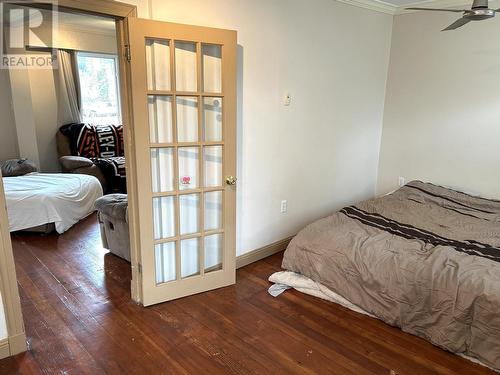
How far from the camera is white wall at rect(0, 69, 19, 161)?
17.6 ft

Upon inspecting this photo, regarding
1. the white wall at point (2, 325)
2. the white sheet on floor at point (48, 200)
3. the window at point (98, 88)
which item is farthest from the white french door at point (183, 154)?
the window at point (98, 88)

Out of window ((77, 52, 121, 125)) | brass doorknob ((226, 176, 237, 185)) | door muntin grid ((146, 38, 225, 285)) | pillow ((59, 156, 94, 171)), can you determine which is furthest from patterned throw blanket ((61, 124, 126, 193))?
brass doorknob ((226, 176, 237, 185))

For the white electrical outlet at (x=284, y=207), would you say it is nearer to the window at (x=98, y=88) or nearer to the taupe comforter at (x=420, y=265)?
the taupe comforter at (x=420, y=265)

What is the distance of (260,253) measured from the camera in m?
3.60

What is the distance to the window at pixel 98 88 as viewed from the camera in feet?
20.7

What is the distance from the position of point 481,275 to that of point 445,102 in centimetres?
246

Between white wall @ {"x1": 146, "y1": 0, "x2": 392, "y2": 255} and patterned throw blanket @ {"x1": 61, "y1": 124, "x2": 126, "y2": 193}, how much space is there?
2.97 metres

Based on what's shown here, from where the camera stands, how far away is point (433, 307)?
236 cm

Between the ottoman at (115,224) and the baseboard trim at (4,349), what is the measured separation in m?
1.30

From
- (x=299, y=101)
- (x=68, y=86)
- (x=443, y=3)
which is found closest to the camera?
(x=299, y=101)

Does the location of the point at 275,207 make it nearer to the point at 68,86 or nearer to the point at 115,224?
the point at 115,224

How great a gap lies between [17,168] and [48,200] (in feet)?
4.13

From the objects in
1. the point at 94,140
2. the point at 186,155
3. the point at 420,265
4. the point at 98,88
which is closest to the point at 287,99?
the point at 186,155

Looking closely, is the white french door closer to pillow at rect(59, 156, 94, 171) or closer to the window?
pillow at rect(59, 156, 94, 171)
